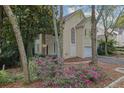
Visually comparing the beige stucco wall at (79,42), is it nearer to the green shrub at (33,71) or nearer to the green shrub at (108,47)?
the green shrub at (108,47)

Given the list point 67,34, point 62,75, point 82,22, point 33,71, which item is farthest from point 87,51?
point 62,75

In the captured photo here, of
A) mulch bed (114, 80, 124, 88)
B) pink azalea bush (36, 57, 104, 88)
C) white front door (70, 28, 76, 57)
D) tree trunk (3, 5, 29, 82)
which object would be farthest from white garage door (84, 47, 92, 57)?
tree trunk (3, 5, 29, 82)

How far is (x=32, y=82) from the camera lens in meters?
8.85

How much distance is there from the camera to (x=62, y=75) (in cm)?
823

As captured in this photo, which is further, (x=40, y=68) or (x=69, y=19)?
(x=69, y=19)

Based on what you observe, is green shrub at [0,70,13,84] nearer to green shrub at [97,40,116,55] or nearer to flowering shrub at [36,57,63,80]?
flowering shrub at [36,57,63,80]

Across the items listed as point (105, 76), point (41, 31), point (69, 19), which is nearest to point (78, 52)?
point (69, 19)

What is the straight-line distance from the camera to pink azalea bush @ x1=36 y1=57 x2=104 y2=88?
7.90 meters

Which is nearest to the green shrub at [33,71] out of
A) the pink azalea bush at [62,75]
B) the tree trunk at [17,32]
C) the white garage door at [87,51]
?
the pink azalea bush at [62,75]

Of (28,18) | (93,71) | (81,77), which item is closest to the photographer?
(81,77)

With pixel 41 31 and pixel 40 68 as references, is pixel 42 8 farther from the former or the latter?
pixel 40 68

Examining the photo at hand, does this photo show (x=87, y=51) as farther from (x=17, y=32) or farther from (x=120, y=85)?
(x=17, y=32)

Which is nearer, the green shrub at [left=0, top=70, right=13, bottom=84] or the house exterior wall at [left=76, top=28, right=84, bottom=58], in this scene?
the green shrub at [left=0, top=70, right=13, bottom=84]

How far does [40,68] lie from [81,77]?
1.63m
